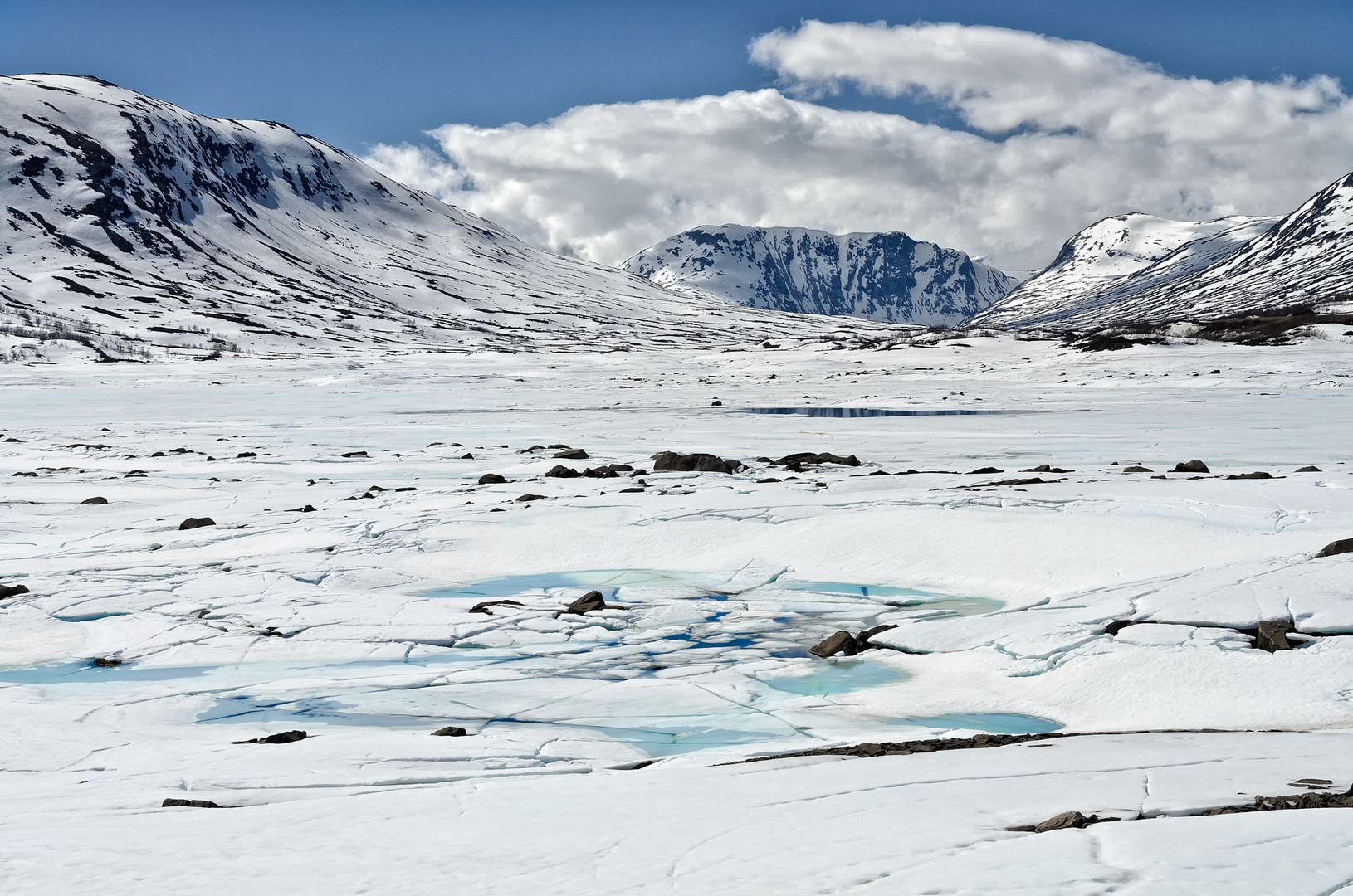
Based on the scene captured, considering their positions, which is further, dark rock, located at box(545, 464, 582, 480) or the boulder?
dark rock, located at box(545, 464, 582, 480)

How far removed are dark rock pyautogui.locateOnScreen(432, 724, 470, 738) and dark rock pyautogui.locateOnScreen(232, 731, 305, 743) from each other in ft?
3.23

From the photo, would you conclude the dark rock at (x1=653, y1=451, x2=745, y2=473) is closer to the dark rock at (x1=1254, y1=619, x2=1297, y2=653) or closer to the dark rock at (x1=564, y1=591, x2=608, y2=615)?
the dark rock at (x1=564, y1=591, x2=608, y2=615)

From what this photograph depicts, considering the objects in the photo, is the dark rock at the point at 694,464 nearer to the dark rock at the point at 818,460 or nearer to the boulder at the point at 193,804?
the dark rock at the point at 818,460

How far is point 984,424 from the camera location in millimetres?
35844

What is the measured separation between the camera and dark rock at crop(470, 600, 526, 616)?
37.6 feet

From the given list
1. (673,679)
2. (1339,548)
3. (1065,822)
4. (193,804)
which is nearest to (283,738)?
(193,804)

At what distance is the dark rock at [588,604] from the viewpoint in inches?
451

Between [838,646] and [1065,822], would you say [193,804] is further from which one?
[838,646]

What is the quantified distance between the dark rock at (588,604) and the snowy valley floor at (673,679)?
0.39 meters

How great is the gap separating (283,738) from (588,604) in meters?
4.71

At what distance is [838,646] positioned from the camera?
9758mm

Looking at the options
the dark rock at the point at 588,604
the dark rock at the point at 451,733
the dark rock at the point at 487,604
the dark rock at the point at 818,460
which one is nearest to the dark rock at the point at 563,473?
the dark rock at the point at 818,460

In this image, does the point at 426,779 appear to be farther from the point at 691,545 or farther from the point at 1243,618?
the point at 691,545

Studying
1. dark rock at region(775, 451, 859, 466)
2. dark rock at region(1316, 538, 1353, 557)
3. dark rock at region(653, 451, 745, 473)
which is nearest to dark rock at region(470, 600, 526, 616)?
dark rock at region(1316, 538, 1353, 557)
